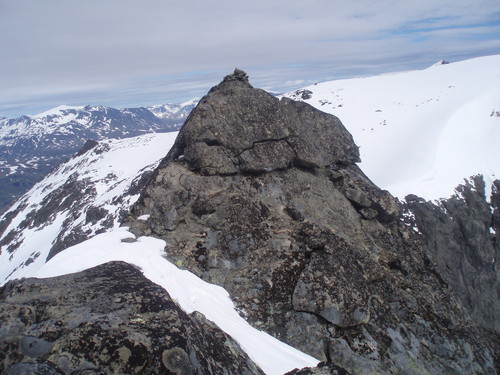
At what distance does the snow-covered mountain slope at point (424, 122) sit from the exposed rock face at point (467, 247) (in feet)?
6.63

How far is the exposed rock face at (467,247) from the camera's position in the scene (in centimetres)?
2462

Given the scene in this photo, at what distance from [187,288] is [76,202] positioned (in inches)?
4758

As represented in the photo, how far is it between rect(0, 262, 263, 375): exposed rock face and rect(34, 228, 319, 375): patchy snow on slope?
1.14 metres

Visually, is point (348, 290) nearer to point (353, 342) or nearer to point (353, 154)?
point (353, 342)

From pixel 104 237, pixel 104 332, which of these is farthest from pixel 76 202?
pixel 104 332

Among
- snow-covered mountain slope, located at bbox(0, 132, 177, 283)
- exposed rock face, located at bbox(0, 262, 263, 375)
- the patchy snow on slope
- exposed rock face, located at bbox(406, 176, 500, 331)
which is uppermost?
exposed rock face, located at bbox(0, 262, 263, 375)

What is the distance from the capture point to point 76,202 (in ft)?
389

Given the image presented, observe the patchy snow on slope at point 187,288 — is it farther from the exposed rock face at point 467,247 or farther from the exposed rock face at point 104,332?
the exposed rock face at point 467,247

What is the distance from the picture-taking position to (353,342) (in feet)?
38.4

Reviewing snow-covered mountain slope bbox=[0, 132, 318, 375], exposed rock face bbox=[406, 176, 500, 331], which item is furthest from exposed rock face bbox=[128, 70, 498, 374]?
exposed rock face bbox=[406, 176, 500, 331]

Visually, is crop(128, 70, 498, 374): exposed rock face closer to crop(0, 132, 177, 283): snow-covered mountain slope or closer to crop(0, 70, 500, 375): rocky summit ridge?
crop(0, 70, 500, 375): rocky summit ridge

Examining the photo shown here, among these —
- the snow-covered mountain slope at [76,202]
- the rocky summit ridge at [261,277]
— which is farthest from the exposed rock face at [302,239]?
the snow-covered mountain slope at [76,202]

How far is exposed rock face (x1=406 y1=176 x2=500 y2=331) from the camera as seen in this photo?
24625 millimetres

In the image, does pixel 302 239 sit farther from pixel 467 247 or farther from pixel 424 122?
pixel 424 122
